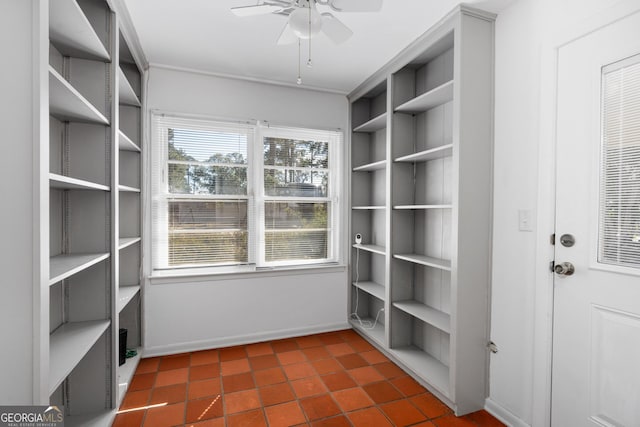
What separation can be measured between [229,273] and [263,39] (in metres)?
2.10

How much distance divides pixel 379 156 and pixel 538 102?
70.4 inches

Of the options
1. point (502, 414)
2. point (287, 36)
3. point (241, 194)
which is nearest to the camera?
point (287, 36)

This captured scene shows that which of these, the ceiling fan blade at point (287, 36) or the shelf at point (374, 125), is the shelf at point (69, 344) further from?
the shelf at point (374, 125)

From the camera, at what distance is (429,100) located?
2.50 metres

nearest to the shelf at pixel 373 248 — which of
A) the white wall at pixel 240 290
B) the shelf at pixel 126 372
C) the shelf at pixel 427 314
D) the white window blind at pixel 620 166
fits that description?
the white wall at pixel 240 290

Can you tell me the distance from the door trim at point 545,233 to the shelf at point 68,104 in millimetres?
2411

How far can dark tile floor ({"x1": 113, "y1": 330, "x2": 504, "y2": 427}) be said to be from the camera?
79.4 inches

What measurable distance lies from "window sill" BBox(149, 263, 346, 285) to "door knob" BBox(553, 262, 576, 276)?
2.12 metres

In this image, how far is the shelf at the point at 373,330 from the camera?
3035mm

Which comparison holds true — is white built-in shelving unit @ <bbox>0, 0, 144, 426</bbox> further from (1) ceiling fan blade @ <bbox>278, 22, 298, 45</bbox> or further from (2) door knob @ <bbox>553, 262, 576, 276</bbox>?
(2) door knob @ <bbox>553, 262, 576, 276</bbox>

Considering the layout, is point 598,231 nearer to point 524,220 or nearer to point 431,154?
point 524,220

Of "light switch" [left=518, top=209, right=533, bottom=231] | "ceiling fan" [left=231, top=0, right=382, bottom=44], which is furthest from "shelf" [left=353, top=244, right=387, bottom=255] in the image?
"ceiling fan" [left=231, top=0, right=382, bottom=44]

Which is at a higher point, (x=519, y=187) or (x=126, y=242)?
(x=519, y=187)

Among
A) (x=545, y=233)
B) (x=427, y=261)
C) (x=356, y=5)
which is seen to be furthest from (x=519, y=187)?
(x=356, y=5)
